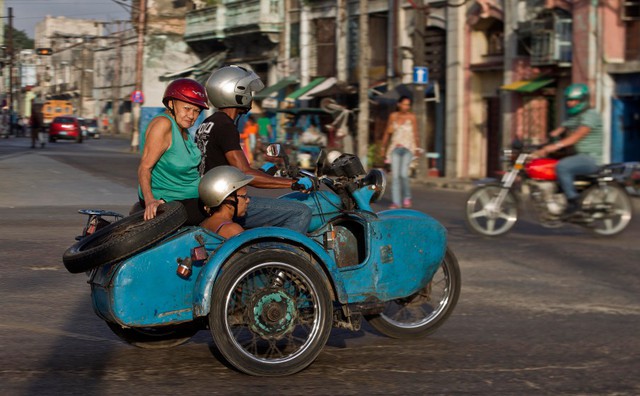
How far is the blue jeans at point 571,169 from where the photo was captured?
13102mm

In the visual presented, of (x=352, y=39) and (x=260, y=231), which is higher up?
(x=352, y=39)

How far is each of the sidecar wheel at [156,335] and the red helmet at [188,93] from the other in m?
1.25

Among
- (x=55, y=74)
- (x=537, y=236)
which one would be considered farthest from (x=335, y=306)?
(x=55, y=74)

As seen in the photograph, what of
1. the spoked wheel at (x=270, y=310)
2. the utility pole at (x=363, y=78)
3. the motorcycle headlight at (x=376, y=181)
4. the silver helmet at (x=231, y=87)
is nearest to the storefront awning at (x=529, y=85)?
the utility pole at (x=363, y=78)

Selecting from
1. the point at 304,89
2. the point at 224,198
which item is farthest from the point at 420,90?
the point at 224,198

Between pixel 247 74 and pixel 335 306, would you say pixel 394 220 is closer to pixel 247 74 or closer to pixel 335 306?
pixel 335 306

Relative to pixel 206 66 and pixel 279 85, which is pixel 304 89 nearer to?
pixel 279 85

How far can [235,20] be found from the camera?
4934 centimetres

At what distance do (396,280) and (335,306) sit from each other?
0.41 m

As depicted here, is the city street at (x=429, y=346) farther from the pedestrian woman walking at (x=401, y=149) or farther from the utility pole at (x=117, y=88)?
the utility pole at (x=117, y=88)

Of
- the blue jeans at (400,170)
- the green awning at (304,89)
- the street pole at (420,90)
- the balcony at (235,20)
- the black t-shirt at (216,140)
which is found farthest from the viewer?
the balcony at (235,20)

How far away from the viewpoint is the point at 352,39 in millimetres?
38688

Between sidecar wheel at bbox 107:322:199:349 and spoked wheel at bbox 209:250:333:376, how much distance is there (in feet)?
1.90

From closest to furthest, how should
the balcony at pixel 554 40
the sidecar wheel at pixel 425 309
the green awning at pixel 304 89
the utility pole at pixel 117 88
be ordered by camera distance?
the sidecar wheel at pixel 425 309, the balcony at pixel 554 40, the green awning at pixel 304 89, the utility pole at pixel 117 88
